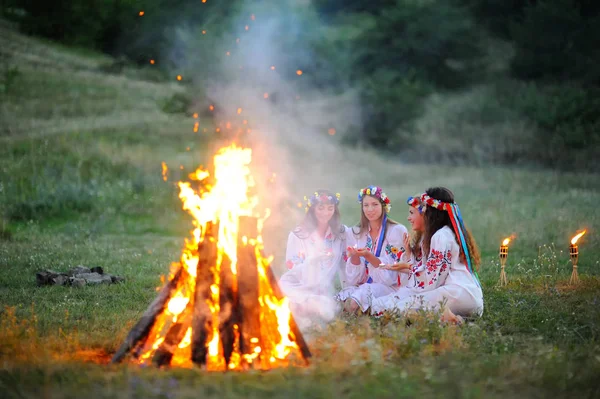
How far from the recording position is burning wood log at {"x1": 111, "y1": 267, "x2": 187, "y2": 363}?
727cm

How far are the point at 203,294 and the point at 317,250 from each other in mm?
3703

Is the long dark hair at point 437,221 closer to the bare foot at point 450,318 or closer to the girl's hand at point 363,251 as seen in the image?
the girl's hand at point 363,251

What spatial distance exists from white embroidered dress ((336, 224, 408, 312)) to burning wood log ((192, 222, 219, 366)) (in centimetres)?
323

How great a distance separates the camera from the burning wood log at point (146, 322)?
7273 mm

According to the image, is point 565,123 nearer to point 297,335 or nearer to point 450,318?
point 450,318

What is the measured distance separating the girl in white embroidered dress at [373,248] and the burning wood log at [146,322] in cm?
322

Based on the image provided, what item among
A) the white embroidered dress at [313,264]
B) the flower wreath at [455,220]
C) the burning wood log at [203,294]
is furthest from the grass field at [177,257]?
the white embroidered dress at [313,264]

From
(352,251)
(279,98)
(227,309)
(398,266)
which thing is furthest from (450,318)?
(279,98)

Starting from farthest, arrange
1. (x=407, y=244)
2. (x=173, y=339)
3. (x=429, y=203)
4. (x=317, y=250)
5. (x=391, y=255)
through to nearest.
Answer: (x=317, y=250) → (x=391, y=255) → (x=407, y=244) → (x=429, y=203) → (x=173, y=339)

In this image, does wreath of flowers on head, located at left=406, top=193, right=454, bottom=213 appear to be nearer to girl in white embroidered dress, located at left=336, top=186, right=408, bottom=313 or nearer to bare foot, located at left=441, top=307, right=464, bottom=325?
girl in white embroidered dress, located at left=336, top=186, right=408, bottom=313

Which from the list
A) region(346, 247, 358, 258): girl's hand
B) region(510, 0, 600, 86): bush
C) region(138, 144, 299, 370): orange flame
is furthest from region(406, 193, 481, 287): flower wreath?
region(510, 0, 600, 86): bush

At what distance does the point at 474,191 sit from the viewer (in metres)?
27.2

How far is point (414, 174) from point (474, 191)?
6672 mm

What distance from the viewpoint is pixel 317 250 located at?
10930mm
